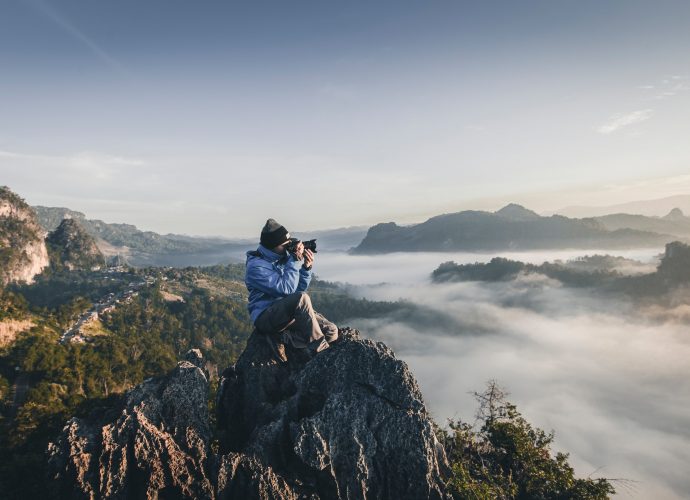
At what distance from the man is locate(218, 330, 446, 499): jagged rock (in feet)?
5.88

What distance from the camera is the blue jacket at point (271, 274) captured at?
40.4 feet

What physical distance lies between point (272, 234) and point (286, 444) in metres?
6.72

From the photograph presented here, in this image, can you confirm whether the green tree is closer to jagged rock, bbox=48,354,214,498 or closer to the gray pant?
the gray pant

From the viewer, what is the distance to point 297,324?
515 inches

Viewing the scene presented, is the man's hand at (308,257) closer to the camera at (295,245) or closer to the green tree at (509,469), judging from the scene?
the camera at (295,245)

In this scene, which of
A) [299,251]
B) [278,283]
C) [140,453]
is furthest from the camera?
[299,251]

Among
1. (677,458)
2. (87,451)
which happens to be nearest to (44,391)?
(87,451)

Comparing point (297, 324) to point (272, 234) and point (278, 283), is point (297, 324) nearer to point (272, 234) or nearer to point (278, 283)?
point (278, 283)

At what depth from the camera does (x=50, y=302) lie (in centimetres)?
18175

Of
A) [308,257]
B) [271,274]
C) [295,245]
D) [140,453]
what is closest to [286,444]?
[140,453]

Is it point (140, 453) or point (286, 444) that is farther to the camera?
point (286, 444)

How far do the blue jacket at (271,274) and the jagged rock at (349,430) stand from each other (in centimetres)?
262

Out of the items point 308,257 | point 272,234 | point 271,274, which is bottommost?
point 271,274

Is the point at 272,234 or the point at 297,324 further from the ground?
the point at 272,234
